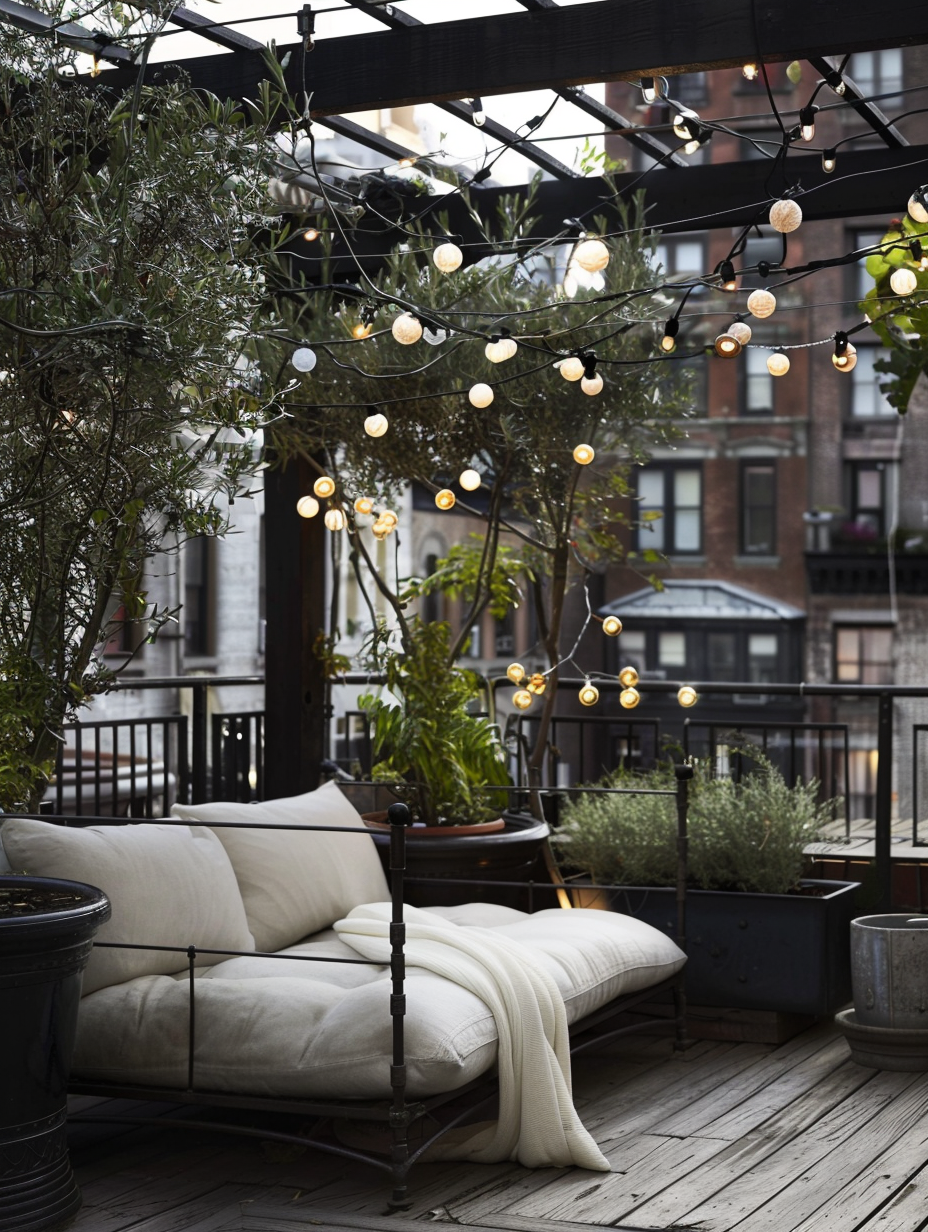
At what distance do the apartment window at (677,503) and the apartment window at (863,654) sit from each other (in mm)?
3334

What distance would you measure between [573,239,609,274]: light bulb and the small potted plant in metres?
2.32

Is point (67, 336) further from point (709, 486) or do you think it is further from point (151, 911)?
point (709, 486)

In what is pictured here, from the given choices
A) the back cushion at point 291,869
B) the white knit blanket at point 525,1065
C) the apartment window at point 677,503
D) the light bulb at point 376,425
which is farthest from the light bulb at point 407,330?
the apartment window at point 677,503

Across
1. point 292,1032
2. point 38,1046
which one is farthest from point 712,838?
point 38,1046

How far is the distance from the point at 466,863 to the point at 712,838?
975 millimetres

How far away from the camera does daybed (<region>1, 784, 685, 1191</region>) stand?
375cm

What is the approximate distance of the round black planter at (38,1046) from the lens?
336 cm

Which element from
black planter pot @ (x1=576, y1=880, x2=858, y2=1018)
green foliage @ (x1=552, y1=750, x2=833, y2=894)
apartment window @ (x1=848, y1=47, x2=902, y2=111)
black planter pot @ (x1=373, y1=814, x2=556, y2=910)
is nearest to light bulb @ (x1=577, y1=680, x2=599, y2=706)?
green foliage @ (x1=552, y1=750, x2=833, y2=894)

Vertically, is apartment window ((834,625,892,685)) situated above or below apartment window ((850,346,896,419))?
below

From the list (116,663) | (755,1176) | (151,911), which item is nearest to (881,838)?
(755,1176)

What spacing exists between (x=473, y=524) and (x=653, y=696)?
5455 millimetres

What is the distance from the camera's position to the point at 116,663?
54.8ft

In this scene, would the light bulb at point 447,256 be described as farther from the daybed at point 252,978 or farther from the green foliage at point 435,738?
the green foliage at point 435,738

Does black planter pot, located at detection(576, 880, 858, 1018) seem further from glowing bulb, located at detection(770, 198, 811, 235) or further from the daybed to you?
glowing bulb, located at detection(770, 198, 811, 235)
